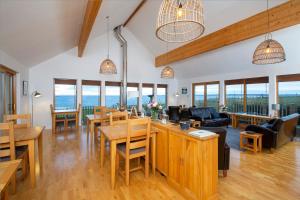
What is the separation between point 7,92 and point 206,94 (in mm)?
8064

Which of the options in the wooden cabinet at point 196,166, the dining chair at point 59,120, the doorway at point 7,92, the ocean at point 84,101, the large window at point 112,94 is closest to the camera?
the wooden cabinet at point 196,166

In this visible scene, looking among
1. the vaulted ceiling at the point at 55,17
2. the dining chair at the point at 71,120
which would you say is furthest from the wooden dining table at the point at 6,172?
the dining chair at the point at 71,120

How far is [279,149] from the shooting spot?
154 inches

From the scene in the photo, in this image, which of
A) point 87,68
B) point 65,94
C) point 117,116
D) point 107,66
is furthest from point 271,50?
point 65,94

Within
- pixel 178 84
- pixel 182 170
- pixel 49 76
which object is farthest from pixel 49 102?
pixel 178 84

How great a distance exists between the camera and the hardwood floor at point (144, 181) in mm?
2123

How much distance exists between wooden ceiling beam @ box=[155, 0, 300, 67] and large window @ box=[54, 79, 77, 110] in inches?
195

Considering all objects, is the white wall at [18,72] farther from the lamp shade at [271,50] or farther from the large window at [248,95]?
the large window at [248,95]

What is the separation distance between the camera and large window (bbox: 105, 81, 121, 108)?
23.8ft

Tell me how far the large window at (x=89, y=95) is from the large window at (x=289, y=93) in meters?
7.35

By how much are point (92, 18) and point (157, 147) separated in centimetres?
290

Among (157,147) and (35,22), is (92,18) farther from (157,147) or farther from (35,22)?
(157,147)

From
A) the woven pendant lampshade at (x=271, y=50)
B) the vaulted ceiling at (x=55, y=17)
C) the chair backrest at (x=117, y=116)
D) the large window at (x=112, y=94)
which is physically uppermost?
the vaulted ceiling at (x=55, y=17)

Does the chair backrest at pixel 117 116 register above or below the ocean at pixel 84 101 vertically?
below
